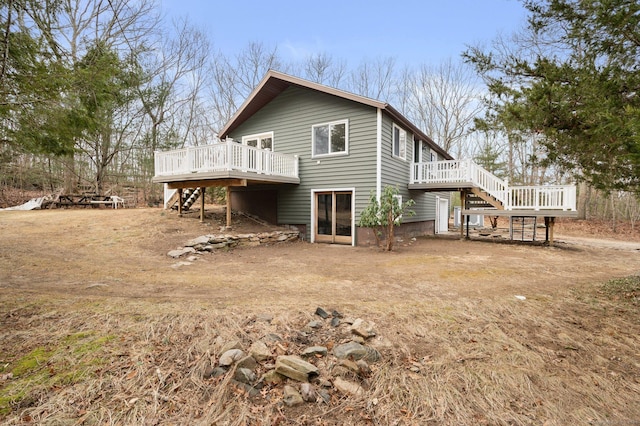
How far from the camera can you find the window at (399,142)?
1168 cm

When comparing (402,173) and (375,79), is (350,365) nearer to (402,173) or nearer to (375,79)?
(402,173)

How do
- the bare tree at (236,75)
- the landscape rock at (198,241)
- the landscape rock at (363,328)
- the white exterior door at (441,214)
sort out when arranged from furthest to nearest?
the bare tree at (236,75), the white exterior door at (441,214), the landscape rock at (198,241), the landscape rock at (363,328)

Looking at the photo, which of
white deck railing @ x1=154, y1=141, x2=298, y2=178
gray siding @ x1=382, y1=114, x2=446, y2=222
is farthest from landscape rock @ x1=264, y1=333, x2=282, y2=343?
gray siding @ x1=382, y1=114, x2=446, y2=222

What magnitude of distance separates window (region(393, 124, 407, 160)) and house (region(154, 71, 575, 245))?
4 centimetres

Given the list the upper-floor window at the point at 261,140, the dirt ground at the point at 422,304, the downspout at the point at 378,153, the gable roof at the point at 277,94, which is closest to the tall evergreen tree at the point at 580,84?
the dirt ground at the point at 422,304

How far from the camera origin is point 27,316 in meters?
3.43

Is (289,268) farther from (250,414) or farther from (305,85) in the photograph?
(305,85)

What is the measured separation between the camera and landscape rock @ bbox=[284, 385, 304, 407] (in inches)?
92.4

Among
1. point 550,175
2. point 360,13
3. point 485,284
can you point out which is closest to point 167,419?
point 485,284

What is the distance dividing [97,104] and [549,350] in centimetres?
648

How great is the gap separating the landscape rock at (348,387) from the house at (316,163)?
8.02 meters

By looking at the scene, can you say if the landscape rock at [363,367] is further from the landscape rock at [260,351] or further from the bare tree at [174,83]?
the bare tree at [174,83]

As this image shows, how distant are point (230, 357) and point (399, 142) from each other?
35.9 feet

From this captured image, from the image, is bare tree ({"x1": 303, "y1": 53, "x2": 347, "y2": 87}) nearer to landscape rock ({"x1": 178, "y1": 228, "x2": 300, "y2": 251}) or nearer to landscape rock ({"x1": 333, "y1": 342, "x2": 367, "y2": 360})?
landscape rock ({"x1": 178, "y1": 228, "x2": 300, "y2": 251})
